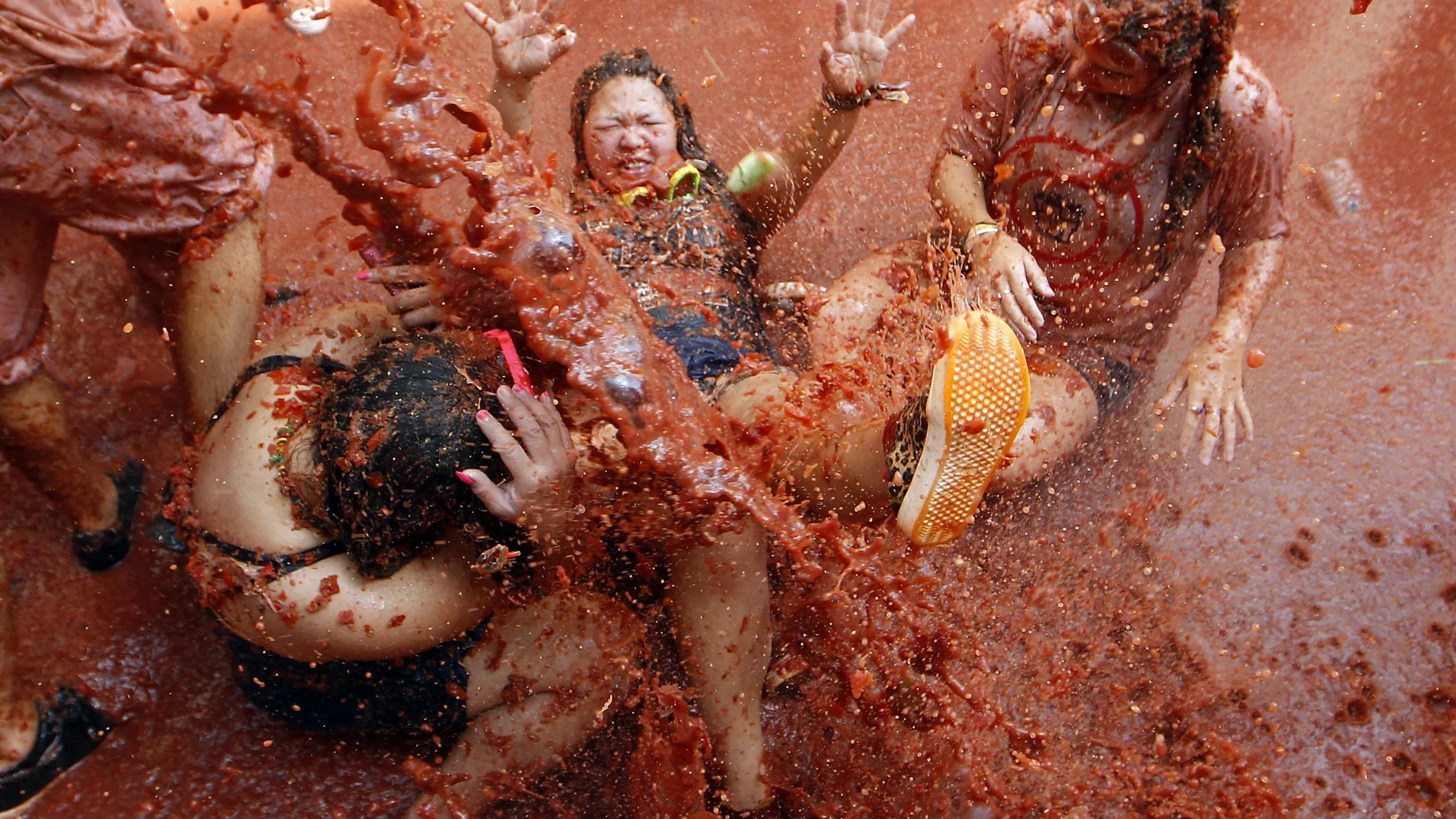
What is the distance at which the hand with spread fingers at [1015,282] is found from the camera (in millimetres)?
2006

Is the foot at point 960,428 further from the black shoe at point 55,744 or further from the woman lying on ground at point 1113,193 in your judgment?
the black shoe at point 55,744

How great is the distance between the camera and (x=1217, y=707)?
2375 millimetres

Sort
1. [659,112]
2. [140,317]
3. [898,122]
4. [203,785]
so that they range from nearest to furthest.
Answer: [203,785] → [659,112] → [140,317] → [898,122]

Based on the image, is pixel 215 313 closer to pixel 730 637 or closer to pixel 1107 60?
pixel 730 637

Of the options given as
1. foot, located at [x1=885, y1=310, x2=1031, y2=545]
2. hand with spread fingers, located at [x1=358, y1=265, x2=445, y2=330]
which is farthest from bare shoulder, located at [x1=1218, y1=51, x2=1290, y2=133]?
hand with spread fingers, located at [x1=358, y1=265, x2=445, y2=330]

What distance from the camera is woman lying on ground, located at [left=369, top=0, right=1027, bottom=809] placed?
156 cm

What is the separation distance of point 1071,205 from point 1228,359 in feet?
1.52

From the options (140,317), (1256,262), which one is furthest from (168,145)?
(1256,262)

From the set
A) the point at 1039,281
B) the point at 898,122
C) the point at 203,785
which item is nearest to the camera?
the point at 1039,281

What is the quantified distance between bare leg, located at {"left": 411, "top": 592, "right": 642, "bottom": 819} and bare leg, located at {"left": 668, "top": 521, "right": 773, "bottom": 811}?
20 cm

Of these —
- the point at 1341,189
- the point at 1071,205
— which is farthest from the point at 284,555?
the point at 1341,189

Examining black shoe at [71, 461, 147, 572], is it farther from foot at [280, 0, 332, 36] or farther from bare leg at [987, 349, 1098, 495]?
bare leg at [987, 349, 1098, 495]

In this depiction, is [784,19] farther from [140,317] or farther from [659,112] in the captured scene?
[140,317]

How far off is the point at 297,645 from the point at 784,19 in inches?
109
